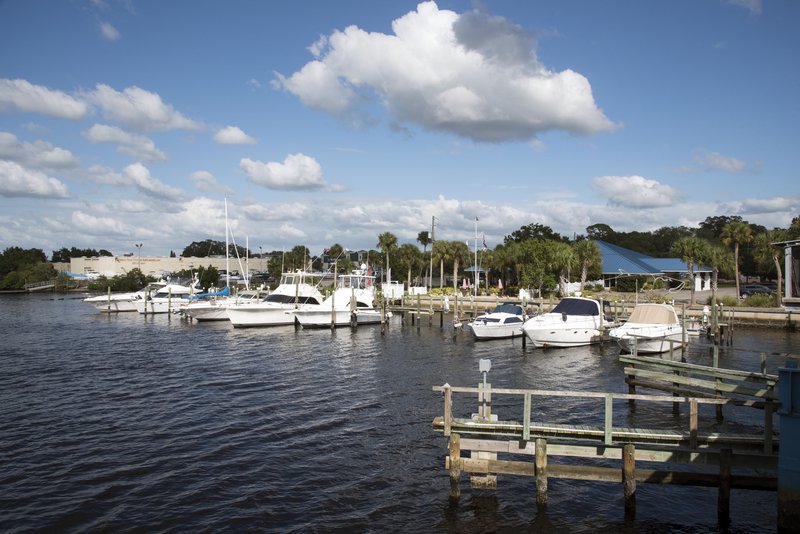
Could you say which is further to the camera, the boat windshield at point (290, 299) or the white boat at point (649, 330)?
the boat windshield at point (290, 299)

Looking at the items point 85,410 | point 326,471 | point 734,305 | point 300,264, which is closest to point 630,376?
point 326,471

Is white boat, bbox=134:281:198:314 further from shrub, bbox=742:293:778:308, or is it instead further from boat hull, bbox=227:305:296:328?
shrub, bbox=742:293:778:308

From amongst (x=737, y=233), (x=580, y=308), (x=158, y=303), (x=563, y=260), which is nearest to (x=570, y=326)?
(x=580, y=308)

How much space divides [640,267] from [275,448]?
75.6 meters

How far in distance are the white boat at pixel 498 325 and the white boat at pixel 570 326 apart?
3624 millimetres

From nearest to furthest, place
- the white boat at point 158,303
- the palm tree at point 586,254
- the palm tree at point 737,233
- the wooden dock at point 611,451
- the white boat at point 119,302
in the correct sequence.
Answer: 1. the wooden dock at point 611,451
2. the palm tree at point 737,233
3. the white boat at point 158,303
4. the palm tree at point 586,254
5. the white boat at point 119,302

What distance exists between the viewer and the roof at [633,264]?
80.5 metres

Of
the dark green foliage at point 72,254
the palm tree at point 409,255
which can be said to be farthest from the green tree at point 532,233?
the dark green foliage at point 72,254

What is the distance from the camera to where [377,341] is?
40.9m

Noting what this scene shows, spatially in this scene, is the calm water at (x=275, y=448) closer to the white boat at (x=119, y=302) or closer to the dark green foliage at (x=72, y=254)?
the white boat at (x=119, y=302)

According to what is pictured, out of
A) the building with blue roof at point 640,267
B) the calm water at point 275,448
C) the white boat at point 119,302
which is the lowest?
the calm water at point 275,448

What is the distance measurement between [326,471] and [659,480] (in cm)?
764

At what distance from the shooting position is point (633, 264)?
8306 centimetres

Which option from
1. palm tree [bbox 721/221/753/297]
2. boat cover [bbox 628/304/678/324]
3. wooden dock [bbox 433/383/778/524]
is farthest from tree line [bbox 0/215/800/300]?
wooden dock [bbox 433/383/778/524]
